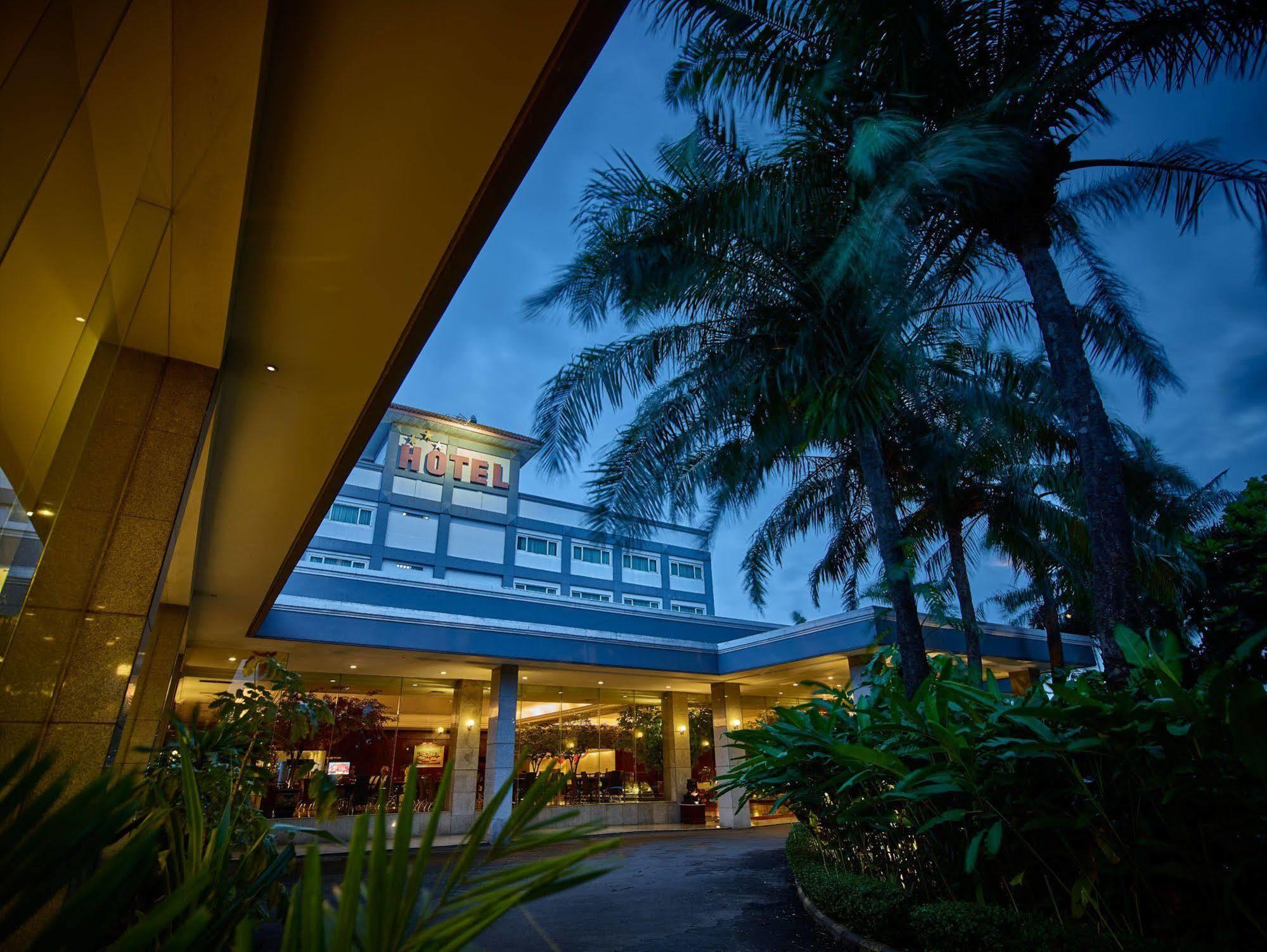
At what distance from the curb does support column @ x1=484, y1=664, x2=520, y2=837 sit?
9549 millimetres

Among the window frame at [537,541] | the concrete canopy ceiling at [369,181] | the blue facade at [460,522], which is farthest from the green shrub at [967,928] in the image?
the window frame at [537,541]

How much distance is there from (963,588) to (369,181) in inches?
504

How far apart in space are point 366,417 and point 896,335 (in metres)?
5.69

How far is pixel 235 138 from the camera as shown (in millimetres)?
3193

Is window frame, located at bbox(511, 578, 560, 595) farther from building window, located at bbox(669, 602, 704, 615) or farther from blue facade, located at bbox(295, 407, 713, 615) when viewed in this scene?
building window, located at bbox(669, 602, 704, 615)

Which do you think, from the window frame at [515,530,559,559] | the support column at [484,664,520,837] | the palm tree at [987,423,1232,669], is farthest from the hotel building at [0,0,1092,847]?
the window frame at [515,530,559,559]

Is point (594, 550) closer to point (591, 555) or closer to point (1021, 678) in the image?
point (591, 555)

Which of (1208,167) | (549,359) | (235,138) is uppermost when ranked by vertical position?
(549,359)

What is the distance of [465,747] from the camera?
55.7 feet

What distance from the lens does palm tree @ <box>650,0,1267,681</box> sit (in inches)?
228

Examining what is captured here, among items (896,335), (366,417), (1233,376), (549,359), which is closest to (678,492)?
(896,335)

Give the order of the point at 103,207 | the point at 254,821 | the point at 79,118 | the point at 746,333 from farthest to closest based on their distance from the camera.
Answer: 1. the point at 746,333
2. the point at 254,821
3. the point at 103,207
4. the point at 79,118

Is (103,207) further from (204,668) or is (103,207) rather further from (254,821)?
(204,668)

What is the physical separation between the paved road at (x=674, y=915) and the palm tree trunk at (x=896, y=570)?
9.74 ft
